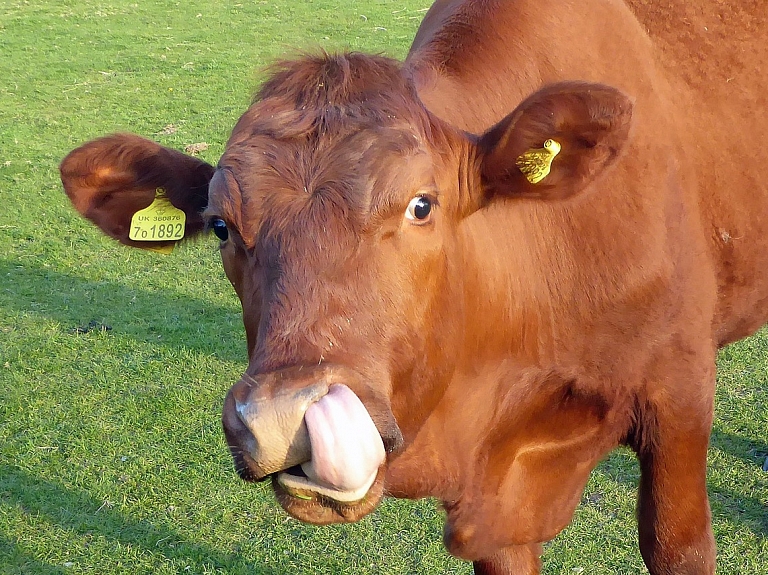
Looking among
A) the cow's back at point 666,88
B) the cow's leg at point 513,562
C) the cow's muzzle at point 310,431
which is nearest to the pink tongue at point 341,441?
the cow's muzzle at point 310,431

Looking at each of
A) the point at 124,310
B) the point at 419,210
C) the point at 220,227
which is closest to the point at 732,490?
the point at 419,210

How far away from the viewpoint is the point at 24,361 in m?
5.55

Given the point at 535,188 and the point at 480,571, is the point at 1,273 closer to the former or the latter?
the point at 480,571

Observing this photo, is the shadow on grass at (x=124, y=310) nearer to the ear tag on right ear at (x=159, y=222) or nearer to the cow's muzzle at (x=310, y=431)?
the ear tag on right ear at (x=159, y=222)

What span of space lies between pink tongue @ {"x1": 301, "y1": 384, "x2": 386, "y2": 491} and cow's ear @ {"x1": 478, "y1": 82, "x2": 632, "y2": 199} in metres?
0.94

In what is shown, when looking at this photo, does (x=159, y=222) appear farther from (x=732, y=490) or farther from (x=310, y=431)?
(x=732, y=490)

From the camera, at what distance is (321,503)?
6.09 feet

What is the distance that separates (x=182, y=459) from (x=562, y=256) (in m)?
2.70

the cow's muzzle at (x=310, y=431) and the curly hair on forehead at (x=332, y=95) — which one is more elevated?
the curly hair on forehead at (x=332, y=95)

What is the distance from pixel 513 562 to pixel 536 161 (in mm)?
1943

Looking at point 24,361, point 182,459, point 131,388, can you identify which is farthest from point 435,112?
point 24,361

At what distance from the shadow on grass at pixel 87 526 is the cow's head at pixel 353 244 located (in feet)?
6.66

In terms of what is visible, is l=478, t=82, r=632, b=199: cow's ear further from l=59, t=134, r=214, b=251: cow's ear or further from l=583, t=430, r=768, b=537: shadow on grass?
l=583, t=430, r=768, b=537: shadow on grass

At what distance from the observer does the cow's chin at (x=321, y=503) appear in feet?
6.02
